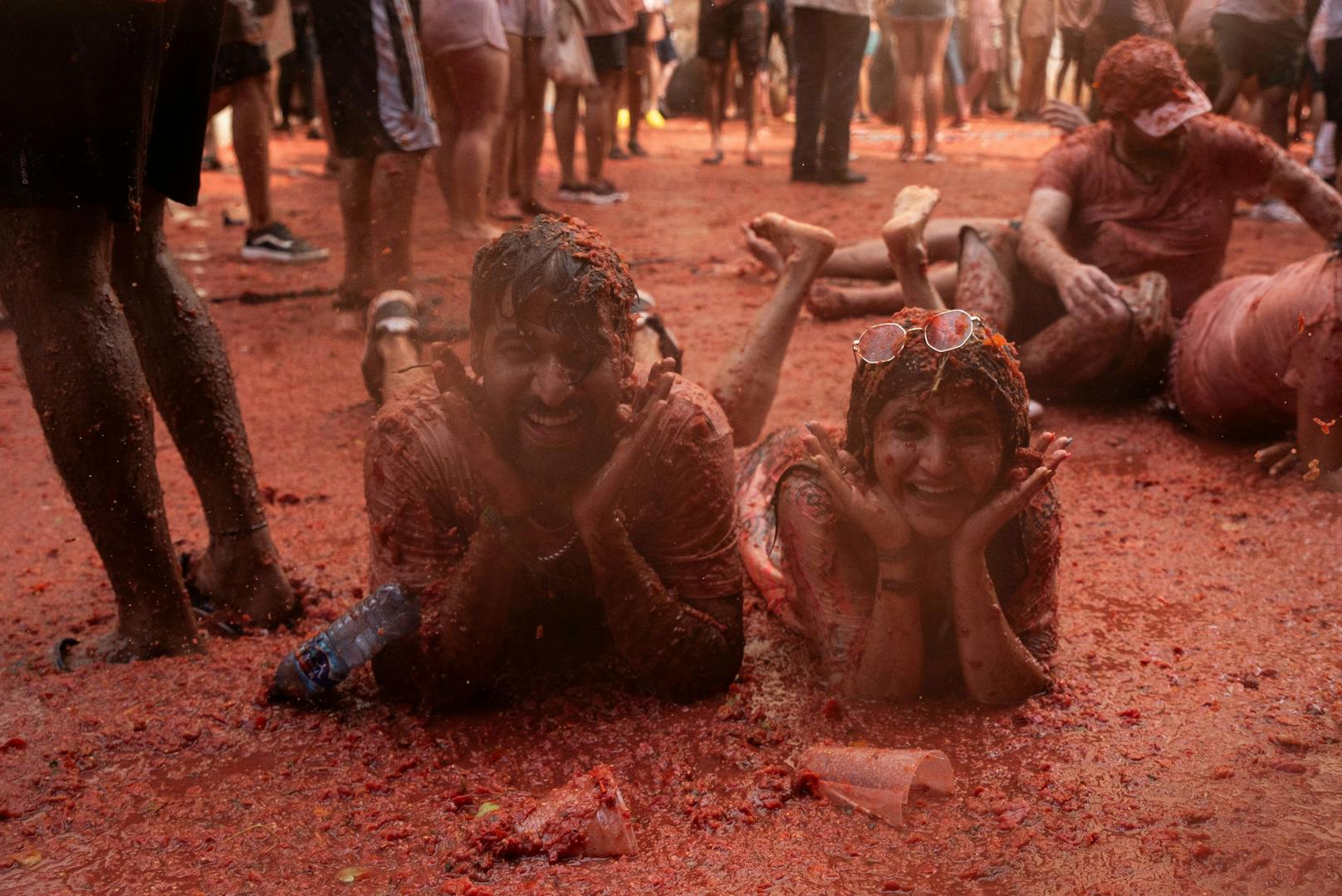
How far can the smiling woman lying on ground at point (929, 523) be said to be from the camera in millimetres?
2588

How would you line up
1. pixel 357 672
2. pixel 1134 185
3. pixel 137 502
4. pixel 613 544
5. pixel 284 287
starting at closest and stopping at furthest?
1. pixel 613 544
2. pixel 137 502
3. pixel 357 672
4. pixel 1134 185
5. pixel 284 287

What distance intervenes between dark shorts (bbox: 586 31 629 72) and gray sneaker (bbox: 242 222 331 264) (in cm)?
279

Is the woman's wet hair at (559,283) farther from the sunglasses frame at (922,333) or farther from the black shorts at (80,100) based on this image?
the black shorts at (80,100)

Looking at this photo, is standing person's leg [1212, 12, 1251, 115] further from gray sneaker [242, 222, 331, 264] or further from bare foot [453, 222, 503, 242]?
gray sneaker [242, 222, 331, 264]

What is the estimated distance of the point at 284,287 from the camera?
23.4ft

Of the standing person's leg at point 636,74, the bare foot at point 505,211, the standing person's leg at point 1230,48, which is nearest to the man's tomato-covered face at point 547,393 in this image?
the bare foot at point 505,211

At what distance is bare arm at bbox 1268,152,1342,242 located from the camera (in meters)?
4.60

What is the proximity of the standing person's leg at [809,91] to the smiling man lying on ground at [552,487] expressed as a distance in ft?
25.0

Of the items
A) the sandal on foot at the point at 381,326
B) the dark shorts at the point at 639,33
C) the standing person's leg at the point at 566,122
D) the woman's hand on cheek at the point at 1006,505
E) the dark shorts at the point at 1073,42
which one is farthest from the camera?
the dark shorts at the point at 639,33

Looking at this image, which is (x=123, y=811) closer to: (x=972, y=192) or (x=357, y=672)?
(x=357, y=672)

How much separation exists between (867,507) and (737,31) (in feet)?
33.1

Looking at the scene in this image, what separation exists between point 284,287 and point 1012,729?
219 inches

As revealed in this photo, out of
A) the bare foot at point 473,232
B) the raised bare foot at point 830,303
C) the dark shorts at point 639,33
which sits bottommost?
the raised bare foot at point 830,303

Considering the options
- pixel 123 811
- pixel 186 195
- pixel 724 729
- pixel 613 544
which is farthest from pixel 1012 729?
pixel 186 195
